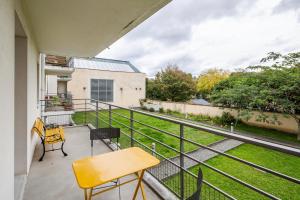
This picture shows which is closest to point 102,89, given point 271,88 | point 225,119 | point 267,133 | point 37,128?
point 225,119

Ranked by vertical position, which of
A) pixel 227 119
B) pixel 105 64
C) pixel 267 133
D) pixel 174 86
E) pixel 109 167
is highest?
pixel 105 64

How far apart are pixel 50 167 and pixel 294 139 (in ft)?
34.8

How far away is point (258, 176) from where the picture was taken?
4895 millimetres

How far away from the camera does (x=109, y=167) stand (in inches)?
57.3

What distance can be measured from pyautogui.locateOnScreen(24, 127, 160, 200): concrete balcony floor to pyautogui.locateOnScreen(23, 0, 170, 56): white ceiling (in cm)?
220

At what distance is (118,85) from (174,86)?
6.40 meters

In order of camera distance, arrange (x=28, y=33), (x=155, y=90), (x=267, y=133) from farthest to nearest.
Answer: (x=155, y=90) < (x=267, y=133) < (x=28, y=33)

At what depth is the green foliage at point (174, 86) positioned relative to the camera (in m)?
19.2

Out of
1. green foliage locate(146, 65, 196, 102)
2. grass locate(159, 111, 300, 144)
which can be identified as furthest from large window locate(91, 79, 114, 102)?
grass locate(159, 111, 300, 144)

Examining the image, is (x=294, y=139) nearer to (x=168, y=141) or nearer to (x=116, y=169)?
(x=168, y=141)

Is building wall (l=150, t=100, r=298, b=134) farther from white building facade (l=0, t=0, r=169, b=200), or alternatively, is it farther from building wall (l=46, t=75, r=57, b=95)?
white building facade (l=0, t=0, r=169, b=200)

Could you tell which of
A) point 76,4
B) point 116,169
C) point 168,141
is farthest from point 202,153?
point 76,4

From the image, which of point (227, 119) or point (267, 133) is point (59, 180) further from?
point (227, 119)

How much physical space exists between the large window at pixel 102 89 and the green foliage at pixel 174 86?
5.38m
